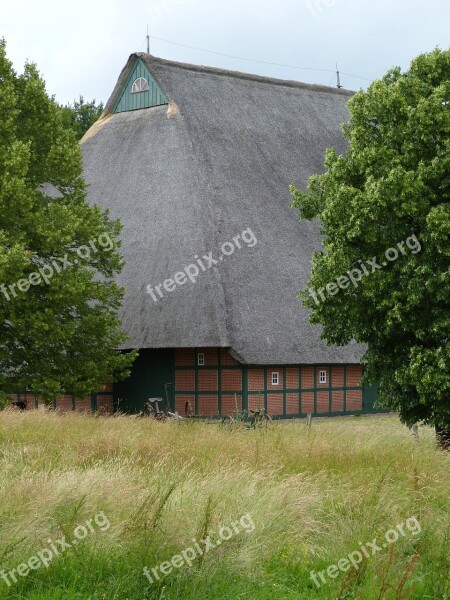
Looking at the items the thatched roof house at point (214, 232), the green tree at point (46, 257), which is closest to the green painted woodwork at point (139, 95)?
the thatched roof house at point (214, 232)

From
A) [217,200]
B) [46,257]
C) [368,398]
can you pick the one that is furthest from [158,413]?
[368,398]

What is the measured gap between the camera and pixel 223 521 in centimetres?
834

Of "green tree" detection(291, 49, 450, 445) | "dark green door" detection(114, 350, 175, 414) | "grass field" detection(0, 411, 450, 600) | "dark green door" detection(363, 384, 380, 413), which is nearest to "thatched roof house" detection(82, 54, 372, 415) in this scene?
"dark green door" detection(114, 350, 175, 414)

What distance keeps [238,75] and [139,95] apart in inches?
163

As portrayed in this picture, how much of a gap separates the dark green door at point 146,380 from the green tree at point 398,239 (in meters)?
10.2

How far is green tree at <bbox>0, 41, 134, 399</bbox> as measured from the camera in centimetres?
2136

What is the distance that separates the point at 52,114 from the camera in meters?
23.1

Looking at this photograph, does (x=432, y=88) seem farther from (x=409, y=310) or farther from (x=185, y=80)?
(x=185, y=80)

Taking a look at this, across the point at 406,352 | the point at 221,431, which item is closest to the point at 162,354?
the point at 406,352

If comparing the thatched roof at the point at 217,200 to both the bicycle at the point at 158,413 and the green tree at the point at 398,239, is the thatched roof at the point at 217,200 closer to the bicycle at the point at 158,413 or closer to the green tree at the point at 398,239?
the bicycle at the point at 158,413

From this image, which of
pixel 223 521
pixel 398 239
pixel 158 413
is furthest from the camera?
pixel 158 413

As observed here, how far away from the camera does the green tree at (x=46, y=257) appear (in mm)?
21359

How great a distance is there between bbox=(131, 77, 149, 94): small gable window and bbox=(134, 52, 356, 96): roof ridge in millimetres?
970

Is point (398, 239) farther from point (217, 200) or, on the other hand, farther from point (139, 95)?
point (139, 95)
